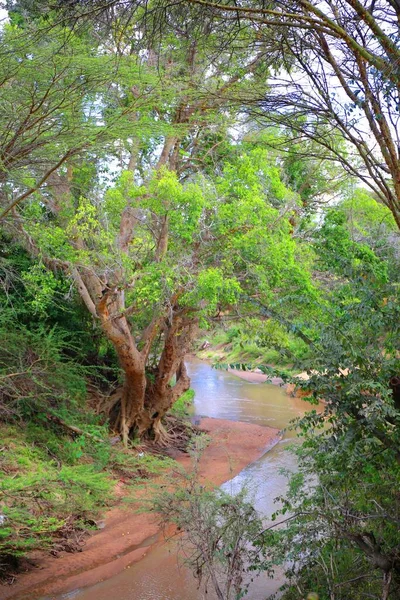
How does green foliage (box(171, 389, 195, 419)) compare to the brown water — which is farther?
green foliage (box(171, 389, 195, 419))

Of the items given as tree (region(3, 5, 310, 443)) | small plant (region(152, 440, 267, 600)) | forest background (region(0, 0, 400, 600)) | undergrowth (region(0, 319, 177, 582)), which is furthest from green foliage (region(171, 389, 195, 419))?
small plant (region(152, 440, 267, 600))

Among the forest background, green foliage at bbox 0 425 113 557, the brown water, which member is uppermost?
the forest background

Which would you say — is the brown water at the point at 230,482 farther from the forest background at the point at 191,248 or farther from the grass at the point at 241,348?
the grass at the point at 241,348

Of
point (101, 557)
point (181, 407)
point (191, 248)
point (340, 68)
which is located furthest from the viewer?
point (181, 407)

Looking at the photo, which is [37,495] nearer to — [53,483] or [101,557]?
[53,483]

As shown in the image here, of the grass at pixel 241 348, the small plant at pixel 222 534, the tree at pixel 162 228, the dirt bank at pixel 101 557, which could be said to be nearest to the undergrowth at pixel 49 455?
the dirt bank at pixel 101 557

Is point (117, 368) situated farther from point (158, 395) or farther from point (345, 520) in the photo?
point (345, 520)

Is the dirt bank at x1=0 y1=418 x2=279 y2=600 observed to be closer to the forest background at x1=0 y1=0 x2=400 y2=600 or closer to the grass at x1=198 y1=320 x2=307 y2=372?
the forest background at x1=0 y1=0 x2=400 y2=600

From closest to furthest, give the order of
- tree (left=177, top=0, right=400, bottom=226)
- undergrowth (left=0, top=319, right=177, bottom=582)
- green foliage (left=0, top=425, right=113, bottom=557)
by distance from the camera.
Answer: tree (left=177, top=0, right=400, bottom=226) → green foliage (left=0, top=425, right=113, bottom=557) → undergrowth (left=0, top=319, right=177, bottom=582)

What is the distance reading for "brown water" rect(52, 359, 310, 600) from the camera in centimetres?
600

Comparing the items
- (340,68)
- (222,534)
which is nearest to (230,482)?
(222,534)

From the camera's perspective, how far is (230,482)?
927 cm

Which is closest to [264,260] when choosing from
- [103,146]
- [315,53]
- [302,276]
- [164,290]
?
[302,276]

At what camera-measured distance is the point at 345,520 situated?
3602 mm
